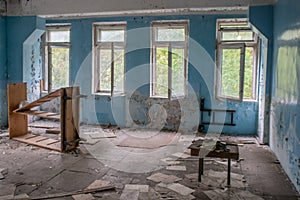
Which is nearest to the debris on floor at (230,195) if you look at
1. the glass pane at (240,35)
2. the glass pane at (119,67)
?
the glass pane at (240,35)

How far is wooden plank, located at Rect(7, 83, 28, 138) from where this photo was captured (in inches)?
259

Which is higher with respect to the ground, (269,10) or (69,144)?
(269,10)

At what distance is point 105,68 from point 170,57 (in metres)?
1.84

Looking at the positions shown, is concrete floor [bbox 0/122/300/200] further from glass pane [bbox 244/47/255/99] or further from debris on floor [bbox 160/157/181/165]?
glass pane [bbox 244/47/255/99]

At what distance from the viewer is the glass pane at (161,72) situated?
7854 millimetres

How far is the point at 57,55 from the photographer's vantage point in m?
8.85

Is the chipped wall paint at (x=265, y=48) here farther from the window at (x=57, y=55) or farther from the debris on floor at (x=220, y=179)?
the window at (x=57, y=55)

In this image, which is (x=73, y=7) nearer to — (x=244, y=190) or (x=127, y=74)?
(x=127, y=74)

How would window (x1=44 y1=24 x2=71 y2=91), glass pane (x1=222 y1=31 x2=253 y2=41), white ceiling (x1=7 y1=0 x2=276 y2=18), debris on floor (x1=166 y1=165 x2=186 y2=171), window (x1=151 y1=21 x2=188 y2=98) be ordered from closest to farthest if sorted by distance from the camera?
1. debris on floor (x1=166 y1=165 x2=186 y2=171)
2. white ceiling (x1=7 y1=0 x2=276 y2=18)
3. glass pane (x1=222 y1=31 x2=253 y2=41)
4. window (x1=151 y1=21 x2=188 y2=98)
5. window (x1=44 y1=24 x2=71 y2=91)

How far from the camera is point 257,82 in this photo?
7383mm

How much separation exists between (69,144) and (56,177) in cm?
134

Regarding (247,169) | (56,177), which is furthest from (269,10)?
(56,177)

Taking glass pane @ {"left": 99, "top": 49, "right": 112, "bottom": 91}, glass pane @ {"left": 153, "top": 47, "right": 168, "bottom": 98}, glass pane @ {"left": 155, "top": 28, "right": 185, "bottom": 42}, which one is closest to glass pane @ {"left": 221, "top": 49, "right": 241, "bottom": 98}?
glass pane @ {"left": 155, "top": 28, "right": 185, "bottom": 42}

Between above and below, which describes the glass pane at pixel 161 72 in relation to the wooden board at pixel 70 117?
above
